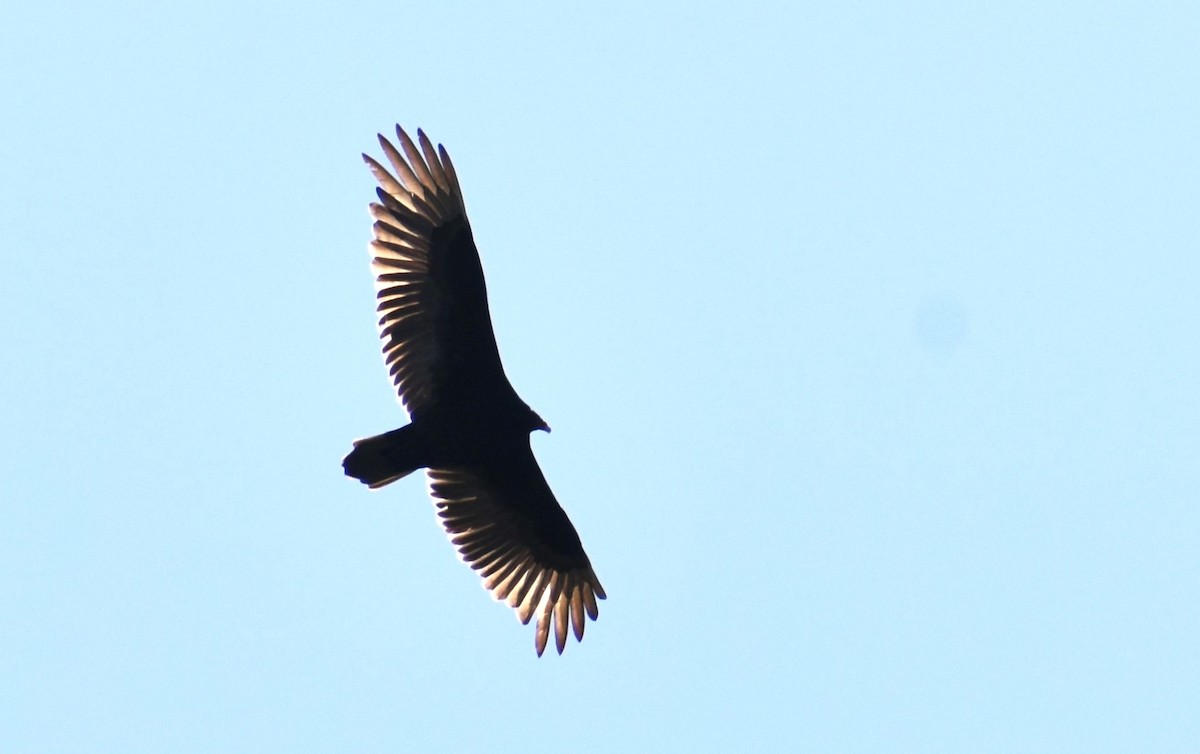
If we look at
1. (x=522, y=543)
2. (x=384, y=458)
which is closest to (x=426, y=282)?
(x=384, y=458)

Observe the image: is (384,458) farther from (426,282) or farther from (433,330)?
(426,282)

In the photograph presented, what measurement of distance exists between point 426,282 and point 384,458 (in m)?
1.55

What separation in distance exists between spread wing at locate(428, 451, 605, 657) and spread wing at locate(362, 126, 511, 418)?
1073 millimetres

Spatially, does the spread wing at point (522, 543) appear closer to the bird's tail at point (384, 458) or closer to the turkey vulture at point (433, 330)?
the turkey vulture at point (433, 330)

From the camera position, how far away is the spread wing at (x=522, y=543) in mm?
14727

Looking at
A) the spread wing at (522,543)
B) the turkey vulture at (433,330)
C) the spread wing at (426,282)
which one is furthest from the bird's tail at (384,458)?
the spread wing at (522,543)

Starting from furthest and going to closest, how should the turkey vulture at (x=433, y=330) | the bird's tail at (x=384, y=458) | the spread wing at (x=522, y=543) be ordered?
the spread wing at (x=522, y=543) < the turkey vulture at (x=433, y=330) < the bird's tail at (x=384, y=458)

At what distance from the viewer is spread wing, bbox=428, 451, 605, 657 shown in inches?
580

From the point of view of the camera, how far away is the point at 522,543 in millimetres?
15023

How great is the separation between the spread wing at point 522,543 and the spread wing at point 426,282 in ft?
3.52

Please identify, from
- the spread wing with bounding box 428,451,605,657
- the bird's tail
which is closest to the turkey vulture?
the bird's tail

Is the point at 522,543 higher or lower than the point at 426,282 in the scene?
lower

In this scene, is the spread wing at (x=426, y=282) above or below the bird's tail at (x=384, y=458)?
above

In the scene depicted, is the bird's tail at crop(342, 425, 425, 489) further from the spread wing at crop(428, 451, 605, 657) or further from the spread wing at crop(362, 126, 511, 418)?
the spread wing at crop(428, 451, 605, 657)
